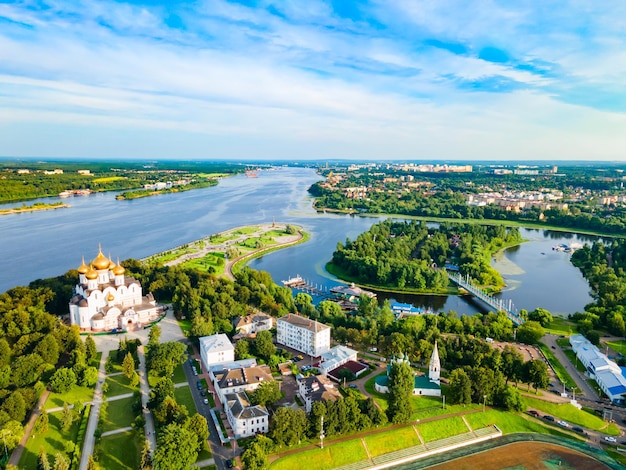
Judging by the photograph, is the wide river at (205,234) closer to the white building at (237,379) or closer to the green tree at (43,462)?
the white building at (237,379)

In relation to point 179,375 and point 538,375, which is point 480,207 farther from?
point 179,375

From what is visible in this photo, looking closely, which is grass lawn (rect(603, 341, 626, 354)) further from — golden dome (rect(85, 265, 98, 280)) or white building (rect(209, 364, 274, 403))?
golden dome (rect(85, 265, 98, 280))

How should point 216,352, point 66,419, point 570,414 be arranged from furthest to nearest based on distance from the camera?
point 216,352, point 570,414, point 66,419

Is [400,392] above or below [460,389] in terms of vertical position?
above

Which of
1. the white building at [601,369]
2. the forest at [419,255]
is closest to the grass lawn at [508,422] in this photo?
the white building at [601,369]

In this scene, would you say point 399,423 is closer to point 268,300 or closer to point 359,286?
point 268,300

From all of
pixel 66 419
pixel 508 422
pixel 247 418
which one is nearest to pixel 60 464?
pixel 66 419

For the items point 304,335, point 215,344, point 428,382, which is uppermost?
point 215,344

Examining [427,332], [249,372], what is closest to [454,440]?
[427,332]
